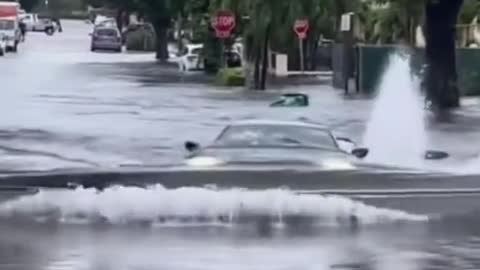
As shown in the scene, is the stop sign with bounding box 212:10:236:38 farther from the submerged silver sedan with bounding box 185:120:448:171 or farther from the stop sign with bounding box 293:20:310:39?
the submerged silver sedan with bounding box 185:120:448:171

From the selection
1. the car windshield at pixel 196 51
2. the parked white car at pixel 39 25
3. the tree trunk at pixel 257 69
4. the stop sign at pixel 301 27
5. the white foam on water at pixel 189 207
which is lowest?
the parked white car at pixel 39 25

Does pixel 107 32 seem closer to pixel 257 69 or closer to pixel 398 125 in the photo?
pixel 257 69

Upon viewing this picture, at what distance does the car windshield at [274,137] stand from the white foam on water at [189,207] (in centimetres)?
303

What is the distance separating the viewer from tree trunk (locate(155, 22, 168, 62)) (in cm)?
8669

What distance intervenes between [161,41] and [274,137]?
66.8 m

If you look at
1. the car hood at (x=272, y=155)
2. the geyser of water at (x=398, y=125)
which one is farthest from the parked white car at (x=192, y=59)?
the car hood at (x=272, y=155)

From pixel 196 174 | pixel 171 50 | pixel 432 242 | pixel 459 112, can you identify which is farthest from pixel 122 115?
pixel 171 50

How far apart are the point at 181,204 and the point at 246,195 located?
0.73 metres

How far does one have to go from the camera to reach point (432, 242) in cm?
1486

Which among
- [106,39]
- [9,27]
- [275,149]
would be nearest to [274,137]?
[275,149]

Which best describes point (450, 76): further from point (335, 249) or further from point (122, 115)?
point (335, 249)

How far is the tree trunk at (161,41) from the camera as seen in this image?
86688 mm

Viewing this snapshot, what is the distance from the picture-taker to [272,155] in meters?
19.2

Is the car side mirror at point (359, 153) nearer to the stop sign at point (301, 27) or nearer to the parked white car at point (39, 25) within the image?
the stop sign at point (301, 27)
